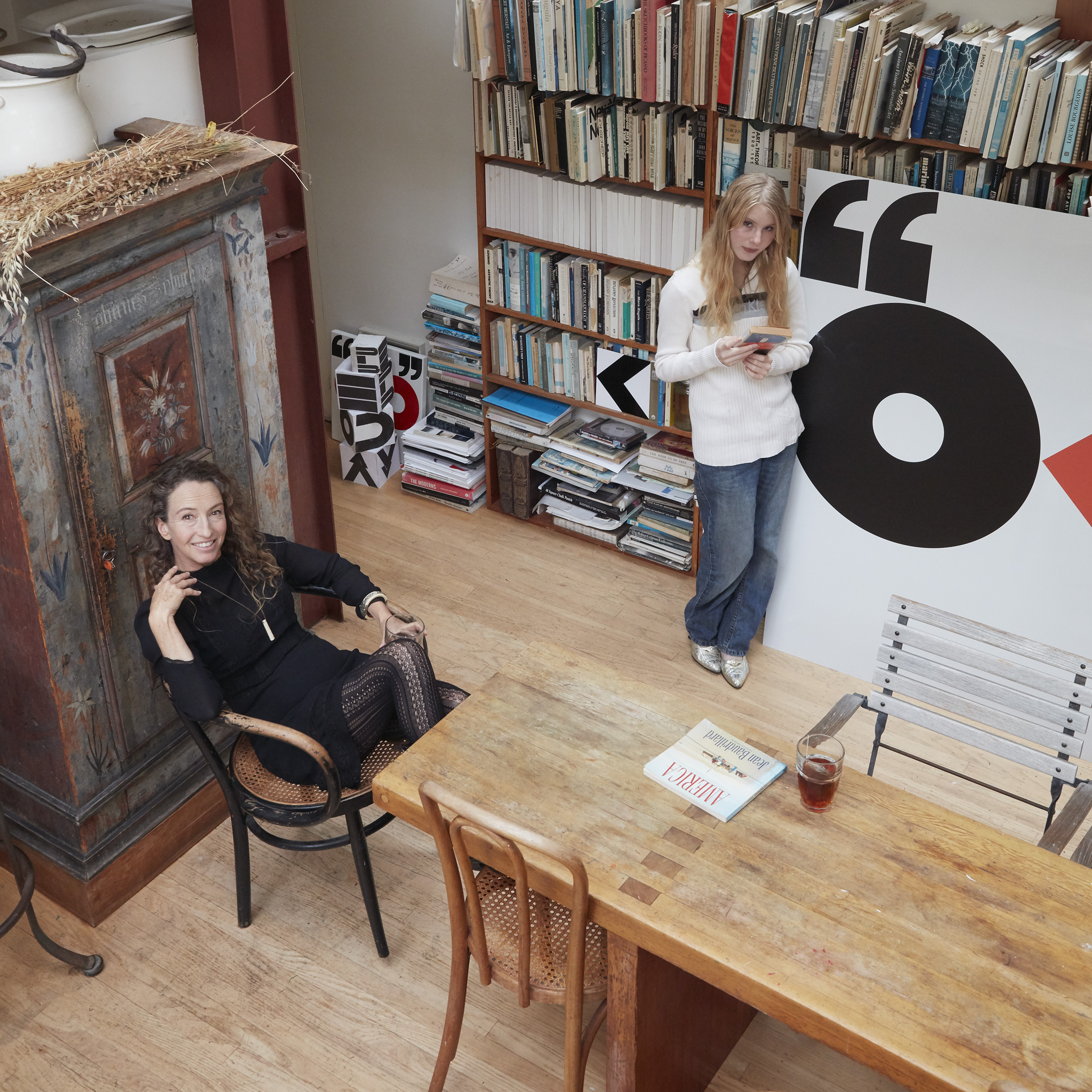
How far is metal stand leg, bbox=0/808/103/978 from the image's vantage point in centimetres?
291

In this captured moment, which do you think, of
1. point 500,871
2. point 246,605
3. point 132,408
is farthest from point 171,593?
point 500,871

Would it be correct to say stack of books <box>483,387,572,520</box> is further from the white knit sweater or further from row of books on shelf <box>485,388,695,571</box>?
the white knit sweater

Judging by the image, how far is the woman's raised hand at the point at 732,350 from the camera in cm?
351

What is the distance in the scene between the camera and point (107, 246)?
2707 mm

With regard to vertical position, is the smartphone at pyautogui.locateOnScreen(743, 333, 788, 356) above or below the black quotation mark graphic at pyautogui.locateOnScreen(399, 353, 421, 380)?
above

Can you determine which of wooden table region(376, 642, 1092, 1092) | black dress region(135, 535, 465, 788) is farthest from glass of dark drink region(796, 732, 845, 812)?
black dress region(135, 535, 465, 788)

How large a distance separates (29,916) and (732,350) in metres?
2.42

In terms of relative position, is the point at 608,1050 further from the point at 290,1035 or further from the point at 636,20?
the point at 636,20

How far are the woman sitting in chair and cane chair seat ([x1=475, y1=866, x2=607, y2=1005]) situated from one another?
0.56m

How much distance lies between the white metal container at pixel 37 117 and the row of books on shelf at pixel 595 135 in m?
1.74

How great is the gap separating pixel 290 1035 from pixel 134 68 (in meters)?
2.49

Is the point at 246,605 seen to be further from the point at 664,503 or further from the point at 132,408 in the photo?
the point at 664,503

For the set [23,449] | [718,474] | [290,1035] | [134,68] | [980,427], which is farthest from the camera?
[718,474]

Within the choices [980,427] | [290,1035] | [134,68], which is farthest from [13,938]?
[980,427]
